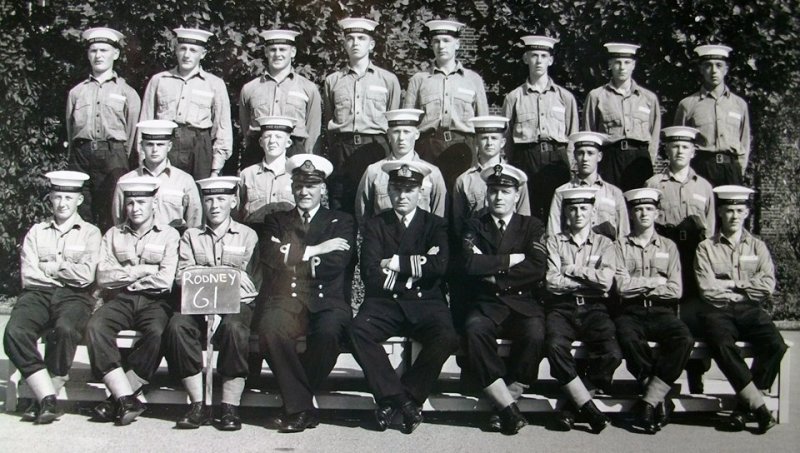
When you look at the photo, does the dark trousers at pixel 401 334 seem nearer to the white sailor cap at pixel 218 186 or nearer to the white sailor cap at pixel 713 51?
the white sailor cap at pixel 218 186

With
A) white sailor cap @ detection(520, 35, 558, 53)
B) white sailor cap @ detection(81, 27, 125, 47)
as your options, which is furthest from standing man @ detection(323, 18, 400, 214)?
white sailor cap @ detection(81, 27, 125, 47)

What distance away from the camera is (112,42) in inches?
328

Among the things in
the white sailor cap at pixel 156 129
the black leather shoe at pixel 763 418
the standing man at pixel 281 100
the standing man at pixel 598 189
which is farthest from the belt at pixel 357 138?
the black leather shoe at pixel 763 418

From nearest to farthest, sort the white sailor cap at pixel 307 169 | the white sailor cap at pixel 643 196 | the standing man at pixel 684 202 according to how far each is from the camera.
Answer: the white sailor cap at pixel 307 169, the white sailor cap at pixel 643 196, the standing man at pixel 684 202

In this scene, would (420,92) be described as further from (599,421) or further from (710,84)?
(599,421)

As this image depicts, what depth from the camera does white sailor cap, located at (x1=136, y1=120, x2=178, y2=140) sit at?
762cm

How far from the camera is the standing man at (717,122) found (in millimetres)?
8227

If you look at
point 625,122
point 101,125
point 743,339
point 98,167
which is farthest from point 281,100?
point 743,339

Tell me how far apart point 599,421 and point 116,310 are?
3355mm

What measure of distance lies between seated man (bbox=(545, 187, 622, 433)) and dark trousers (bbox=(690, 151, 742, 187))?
1.61 m

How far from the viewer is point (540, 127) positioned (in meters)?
8.23

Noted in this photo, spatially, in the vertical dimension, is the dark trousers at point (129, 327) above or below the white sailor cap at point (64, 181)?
below

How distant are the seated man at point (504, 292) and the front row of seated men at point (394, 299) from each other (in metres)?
0.01

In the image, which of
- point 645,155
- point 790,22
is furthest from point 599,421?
point 790,22
